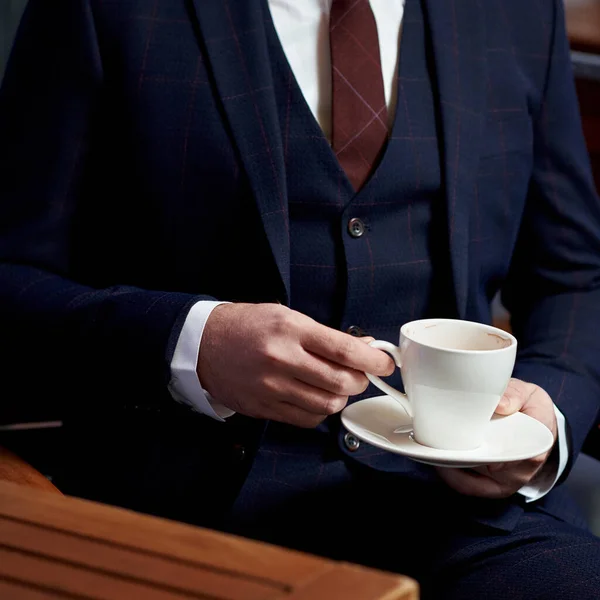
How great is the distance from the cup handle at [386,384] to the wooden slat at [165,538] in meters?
0.32

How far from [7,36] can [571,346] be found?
36.8 inches

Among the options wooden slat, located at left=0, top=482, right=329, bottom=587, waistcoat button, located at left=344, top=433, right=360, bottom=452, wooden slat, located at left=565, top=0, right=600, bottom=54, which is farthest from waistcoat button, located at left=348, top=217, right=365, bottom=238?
wooden slat, located at left=565, top=0, right=600, bottom=54

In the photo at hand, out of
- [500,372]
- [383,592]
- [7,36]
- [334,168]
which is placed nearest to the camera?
[383,592]

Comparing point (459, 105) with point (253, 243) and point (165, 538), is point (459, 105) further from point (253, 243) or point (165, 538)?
point (165, 538)

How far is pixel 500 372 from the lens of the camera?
2.88 feet

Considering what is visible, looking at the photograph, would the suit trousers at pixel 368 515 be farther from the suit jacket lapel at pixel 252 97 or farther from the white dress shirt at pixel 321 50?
the suit jacket lapel at pixel 252 97

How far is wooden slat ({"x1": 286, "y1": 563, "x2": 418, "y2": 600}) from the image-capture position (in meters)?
0.54

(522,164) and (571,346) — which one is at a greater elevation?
(522,164)

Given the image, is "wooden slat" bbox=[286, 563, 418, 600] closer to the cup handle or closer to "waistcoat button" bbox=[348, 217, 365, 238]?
the cup handle

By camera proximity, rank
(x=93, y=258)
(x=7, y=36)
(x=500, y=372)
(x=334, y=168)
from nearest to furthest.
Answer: (x=500, y=372) < (x=334, y=168) < (x=93, y=258) < (x=7, y=36)

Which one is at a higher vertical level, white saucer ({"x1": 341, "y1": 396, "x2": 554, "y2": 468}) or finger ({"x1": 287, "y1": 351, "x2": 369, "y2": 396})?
finger ({"x1": 287, "y1": 351, "x2": 369, "y2": 396})

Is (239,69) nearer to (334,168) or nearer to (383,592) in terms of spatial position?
(334,168)

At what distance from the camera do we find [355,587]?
552 mm

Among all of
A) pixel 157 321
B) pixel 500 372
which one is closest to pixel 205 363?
pixel 157 321
